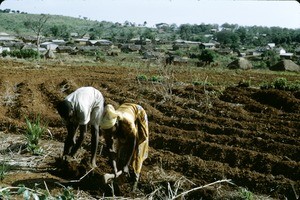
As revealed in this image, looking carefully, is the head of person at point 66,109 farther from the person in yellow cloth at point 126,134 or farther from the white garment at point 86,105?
the person in yellow cloth at point 126,134

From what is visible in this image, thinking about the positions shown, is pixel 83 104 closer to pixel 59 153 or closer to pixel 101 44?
pixel 59 153

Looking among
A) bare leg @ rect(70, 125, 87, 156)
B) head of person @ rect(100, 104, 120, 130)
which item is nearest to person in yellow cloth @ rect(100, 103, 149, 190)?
head of person @ rect(100, 104, 120, 130)

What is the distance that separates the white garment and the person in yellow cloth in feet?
1.42

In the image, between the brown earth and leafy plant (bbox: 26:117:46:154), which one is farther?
leafy plant (bbox: 26:117:46:154)

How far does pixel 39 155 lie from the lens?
6.05 metres

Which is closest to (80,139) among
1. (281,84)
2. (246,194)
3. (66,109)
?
(66,109)

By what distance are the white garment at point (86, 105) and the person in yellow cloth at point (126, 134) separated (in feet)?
1.42

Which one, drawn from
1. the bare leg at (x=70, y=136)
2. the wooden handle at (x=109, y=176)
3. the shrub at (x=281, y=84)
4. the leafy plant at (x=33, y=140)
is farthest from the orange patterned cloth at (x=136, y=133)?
the shrub at (x=281, y=84)

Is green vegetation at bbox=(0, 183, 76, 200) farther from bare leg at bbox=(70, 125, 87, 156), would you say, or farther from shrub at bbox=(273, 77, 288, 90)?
shrub at bbox=(273, 77, 288, 90)

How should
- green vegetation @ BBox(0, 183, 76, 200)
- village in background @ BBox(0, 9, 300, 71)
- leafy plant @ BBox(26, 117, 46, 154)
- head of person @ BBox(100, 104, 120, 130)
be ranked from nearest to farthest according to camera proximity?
green vegetation @ BBox(0, 183, 76, 200) → head of person @ BBox(100, 104, 120, 130) → leafy plant @ BBox(26, 117, 46, 154) → village in background @ BBox(0, 9, 300, 71)

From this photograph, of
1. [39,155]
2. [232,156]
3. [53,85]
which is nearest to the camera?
[39,155]

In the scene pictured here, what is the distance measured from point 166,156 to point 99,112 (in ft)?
5.77

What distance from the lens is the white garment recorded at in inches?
189

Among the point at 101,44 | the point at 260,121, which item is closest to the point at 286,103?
the point at 260,121
